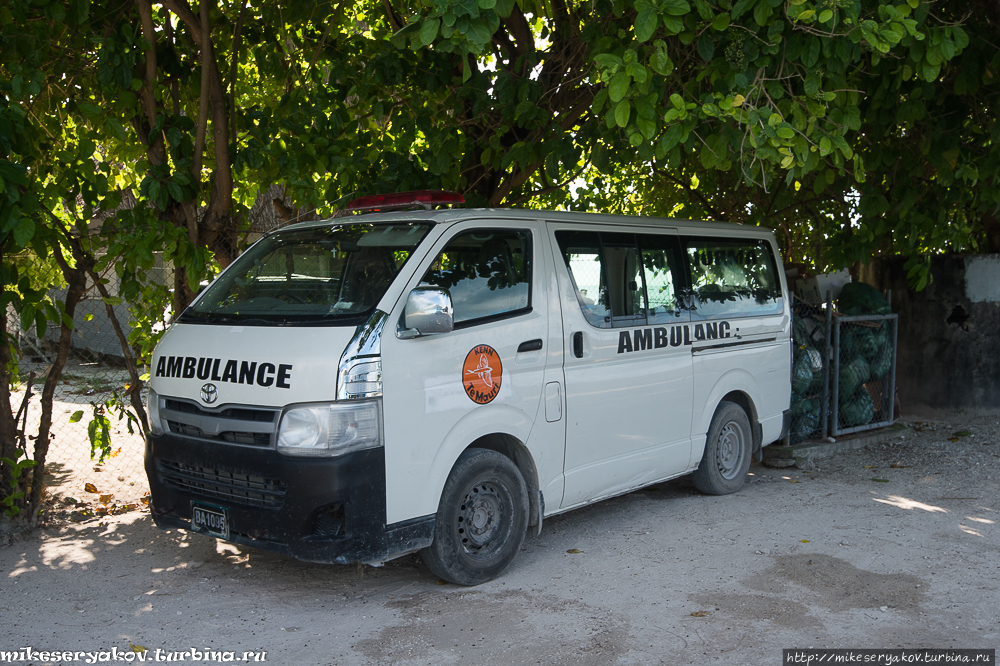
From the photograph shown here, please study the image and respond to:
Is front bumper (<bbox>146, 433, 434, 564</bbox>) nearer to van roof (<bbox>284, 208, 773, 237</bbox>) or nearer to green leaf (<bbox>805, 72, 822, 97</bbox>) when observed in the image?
van roof (<bbox>284, 208, 773, 237</bbox>)

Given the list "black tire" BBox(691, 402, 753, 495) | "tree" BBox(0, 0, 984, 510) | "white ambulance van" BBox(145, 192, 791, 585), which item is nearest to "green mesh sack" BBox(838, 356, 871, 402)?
"tree" BBox(0, 0, 984, 510)

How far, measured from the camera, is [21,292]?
17.3 ft

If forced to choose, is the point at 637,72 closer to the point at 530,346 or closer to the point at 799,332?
the point at 530,346

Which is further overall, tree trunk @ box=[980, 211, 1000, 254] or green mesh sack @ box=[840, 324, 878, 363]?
tree trunk @ box=[980, 211, 1000, 254]

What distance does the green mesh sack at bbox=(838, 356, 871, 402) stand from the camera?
324 inches

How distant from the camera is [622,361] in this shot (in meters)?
5.46

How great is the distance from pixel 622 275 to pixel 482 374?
1517 mm

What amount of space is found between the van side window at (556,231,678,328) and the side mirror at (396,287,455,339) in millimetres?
1244

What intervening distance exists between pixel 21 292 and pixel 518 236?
3.16 metres

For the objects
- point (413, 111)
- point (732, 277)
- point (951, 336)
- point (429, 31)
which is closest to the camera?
point (429, 31)

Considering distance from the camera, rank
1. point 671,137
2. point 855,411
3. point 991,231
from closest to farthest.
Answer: point 671,137 → point 855,411 → point 991,231

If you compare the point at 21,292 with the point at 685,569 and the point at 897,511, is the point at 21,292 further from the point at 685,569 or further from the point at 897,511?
the point at 897,511

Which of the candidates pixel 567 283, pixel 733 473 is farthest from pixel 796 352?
pixel 567 283

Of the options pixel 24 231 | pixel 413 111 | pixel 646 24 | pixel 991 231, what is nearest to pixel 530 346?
pixel 646 24
